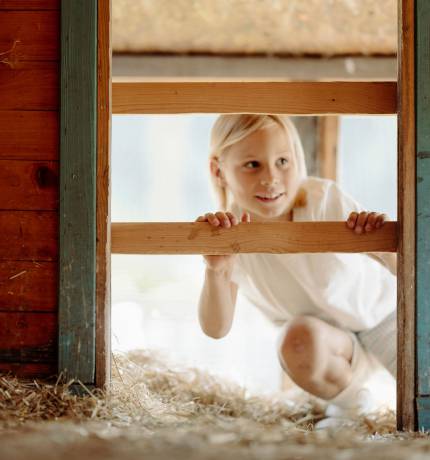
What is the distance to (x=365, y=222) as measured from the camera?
2.07 meters

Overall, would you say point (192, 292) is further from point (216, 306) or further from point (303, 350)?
point (303, 350)

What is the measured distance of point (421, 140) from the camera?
77.7 inches

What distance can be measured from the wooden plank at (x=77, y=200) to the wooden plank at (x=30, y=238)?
39 millimetres

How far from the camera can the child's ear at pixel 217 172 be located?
2.99 meters

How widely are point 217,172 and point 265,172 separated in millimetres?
333

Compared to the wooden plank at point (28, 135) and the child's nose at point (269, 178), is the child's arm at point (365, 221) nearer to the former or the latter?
the child's nose at point (269, 178)

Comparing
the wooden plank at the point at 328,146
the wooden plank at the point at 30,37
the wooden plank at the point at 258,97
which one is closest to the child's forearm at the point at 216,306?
the wooden plank at the point at 258,97

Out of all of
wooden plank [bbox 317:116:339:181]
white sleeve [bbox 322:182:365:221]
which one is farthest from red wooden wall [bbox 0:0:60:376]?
wooden plank [bbox 317:116:339:181]

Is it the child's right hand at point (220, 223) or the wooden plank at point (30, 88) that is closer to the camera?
the wooden plank at point (30, 88)

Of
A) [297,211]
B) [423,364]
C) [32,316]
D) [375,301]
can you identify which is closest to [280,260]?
[297,211]

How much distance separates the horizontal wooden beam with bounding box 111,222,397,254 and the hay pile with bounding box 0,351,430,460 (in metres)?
0.38

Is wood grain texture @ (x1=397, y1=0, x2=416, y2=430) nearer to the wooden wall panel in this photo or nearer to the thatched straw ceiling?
the wooden wall panel

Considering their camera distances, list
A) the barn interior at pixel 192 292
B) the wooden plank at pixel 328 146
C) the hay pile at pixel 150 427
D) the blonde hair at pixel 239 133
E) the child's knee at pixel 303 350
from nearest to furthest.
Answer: the hay pile at pixel 150 427 < the barn interior at pixel 192 292 < the child's knee at pixel 303 350 < the blonde hair at pixel 239 133 < the wooden plank at pixel 328 146

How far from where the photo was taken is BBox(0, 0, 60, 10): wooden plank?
197 cm
